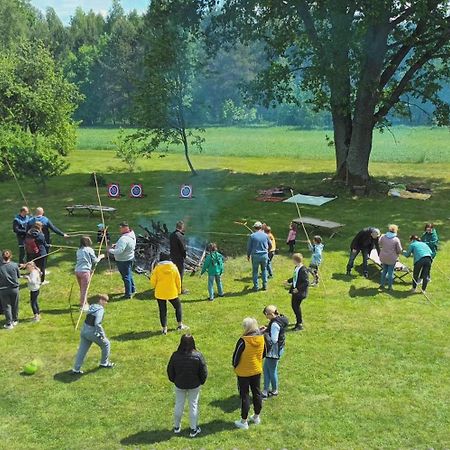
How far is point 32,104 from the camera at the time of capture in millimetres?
30500

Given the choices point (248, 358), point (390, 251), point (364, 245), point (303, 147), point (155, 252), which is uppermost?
point (303, 147)

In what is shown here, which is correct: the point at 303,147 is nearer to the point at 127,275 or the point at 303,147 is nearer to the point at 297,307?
the point at 127,275

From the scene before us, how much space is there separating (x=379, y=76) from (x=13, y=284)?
64.5ft

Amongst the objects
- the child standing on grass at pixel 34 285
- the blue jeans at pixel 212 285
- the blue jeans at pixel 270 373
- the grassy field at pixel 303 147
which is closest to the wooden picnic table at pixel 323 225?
the blue jeans at pixel 212 285

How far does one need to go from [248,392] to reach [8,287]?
606 cm

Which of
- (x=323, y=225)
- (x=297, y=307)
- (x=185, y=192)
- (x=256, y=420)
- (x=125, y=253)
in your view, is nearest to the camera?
(x=256, y=420)

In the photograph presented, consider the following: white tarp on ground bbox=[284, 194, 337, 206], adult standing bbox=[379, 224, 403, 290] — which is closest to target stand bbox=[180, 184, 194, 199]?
white tarp on ground bbox=[284, 194, 337, 206]

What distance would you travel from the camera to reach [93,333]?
9367mm

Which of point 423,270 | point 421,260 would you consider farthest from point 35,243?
point 423,270

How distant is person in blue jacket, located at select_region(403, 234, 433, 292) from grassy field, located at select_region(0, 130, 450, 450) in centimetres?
54

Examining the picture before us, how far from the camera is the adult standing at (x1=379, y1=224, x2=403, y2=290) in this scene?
13.2 metres

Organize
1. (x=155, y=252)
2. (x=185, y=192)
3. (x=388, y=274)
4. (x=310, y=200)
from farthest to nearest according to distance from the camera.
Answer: (x=185, y=192), (x=310, y=200), (x=155, y=252), (x=388, y=274)

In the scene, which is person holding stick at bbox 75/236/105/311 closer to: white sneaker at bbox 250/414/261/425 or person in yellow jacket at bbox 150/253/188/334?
person in yellow jacket at bbox 150/253/188/334

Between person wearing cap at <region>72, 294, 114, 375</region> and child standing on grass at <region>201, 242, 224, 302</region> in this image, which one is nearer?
person wearing cap at <region>72, 294, 114, 375</region>
